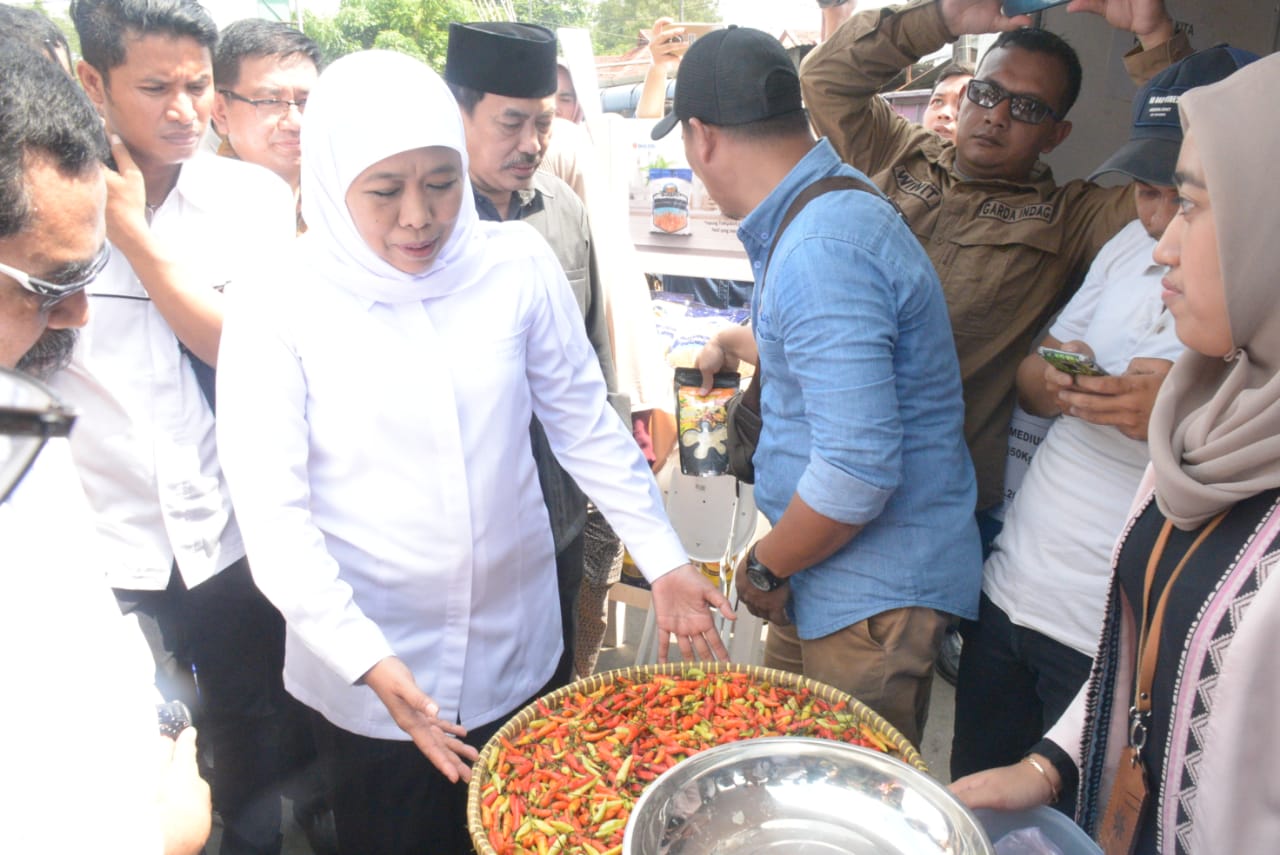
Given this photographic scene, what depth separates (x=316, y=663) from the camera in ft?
6.15

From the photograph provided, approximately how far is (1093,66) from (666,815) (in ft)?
9.79

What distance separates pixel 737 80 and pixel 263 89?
1972 millimetres

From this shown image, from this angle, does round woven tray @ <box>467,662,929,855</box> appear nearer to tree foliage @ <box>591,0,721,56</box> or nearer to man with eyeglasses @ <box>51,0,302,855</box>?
man with eyeglasses @ <box>51,0,302,855</box>

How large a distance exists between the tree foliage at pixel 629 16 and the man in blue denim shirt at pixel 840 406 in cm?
5952

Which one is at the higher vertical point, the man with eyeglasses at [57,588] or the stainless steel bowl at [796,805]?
the man with eyeglasses at [57,588]

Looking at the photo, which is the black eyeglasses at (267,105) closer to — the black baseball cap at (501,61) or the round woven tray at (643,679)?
the black baseball cap at (501,61)

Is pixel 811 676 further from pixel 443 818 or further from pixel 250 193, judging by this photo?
pixel 250 193

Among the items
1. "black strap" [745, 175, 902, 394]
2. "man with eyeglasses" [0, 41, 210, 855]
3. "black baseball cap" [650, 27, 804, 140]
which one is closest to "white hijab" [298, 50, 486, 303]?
"man with eyeglasses" [0, 41, 210, 855]

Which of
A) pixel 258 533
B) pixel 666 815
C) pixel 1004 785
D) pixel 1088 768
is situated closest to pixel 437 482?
pixel 258 533

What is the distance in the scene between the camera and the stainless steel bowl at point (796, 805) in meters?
1.24

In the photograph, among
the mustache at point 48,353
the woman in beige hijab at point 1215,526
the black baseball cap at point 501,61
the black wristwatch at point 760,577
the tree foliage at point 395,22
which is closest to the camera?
the woman in beige hijab at point 1215,526

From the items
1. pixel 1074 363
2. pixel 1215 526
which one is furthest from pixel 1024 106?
pixel 1215 526

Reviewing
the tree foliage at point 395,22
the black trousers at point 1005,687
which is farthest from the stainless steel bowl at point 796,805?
the tree foliage at point 395,22

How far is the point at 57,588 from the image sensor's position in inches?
36.8
